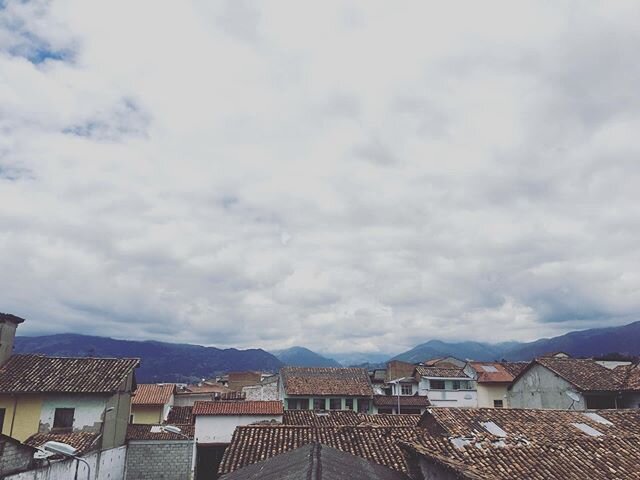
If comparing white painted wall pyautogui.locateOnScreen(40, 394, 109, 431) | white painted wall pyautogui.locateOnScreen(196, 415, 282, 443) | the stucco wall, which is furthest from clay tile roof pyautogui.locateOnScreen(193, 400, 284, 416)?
the stucco wall

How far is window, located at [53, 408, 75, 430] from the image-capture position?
24172 mm

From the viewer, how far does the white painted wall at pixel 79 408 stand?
24.1 meters

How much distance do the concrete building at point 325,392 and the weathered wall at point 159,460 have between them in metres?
14.7

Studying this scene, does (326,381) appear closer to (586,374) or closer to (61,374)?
(586,374)

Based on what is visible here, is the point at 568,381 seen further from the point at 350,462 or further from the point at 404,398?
the point at 350,462

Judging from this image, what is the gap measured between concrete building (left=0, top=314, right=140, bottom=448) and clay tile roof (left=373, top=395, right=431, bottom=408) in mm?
25321

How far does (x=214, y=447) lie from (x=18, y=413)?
11718 millimetres

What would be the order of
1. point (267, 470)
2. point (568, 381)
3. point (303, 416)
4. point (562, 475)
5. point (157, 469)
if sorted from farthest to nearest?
point (303, 416) < point (568, 381) < point (157, 469) < point (562, 475) < point (267, 470)

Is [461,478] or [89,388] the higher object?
[89,388]

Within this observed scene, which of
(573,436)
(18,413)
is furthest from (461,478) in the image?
(18,413)

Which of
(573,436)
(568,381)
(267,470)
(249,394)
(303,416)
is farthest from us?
(249,394)

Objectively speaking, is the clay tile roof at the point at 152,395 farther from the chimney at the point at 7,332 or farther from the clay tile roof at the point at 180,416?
the chimney at the point at 7,332

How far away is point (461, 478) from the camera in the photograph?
34.3 ft

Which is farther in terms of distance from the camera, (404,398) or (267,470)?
(404,398)
